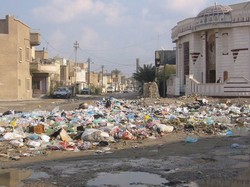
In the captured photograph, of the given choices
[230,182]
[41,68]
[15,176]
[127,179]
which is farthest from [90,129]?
[41,68]

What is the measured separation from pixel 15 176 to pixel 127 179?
6.60 feet

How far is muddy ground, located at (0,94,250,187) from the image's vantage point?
7141 millimetres

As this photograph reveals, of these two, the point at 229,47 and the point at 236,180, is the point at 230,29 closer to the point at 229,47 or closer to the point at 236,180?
the point at 229,47

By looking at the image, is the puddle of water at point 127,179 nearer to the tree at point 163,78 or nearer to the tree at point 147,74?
the tree at point 163,78

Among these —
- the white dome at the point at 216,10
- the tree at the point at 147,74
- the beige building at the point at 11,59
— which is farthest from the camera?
the tree at the point at 147,74

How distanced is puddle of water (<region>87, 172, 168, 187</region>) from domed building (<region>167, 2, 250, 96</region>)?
2281 cm

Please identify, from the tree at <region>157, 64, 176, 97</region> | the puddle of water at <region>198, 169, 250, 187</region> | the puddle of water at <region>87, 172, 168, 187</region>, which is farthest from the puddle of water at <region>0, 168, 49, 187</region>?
the tree at <region>157, 64, 176, 97</region>

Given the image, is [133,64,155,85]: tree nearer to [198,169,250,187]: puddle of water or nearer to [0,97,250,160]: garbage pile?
[0,97,250,160]: garbage pile

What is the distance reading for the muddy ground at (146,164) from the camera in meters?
7.14

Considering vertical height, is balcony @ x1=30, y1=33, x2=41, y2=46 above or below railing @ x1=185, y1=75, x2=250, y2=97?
above

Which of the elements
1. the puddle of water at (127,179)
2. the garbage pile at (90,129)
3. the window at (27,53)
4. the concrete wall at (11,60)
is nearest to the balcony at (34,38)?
the window at (27,53)

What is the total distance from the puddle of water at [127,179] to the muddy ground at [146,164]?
7 centimetres

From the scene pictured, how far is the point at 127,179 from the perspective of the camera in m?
7.32

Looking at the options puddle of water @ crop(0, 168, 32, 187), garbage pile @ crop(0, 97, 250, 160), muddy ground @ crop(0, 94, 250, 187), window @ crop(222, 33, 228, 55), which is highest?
window @ crop(222, 33, 228, 55)
